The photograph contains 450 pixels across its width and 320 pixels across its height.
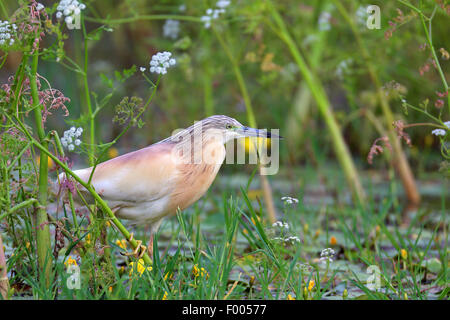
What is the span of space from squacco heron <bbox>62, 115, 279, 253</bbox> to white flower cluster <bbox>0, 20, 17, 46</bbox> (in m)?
0.61

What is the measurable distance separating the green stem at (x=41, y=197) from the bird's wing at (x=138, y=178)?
17 centimetres

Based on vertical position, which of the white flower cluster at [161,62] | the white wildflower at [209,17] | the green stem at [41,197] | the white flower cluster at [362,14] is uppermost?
the white flower cluster at [362,14]

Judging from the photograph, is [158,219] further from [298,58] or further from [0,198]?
[298,58]

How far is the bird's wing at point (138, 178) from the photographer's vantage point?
2.56 meters

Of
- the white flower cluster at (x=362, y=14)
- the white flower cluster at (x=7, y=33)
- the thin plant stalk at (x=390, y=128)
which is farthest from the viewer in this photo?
the thin plant stalk at (x=390, y=128)

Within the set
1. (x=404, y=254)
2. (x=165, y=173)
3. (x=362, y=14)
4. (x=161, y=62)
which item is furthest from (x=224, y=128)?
(x=362, y=14)

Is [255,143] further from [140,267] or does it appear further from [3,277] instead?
[3,277]

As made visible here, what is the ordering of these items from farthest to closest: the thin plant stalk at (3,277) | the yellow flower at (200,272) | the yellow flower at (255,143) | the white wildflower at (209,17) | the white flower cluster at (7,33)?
1. the white wildflower at (209,17)
2. the yellow flower at (255,143)
3. the yellow flower at (200,272)
4. the thin plant stalk at (3,277)
5. the white flower cluster at (7,33)

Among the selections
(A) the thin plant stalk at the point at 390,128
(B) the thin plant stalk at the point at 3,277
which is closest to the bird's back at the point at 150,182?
(B) the thin plant stalk at the point at 3,277

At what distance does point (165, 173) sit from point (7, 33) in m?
0.77

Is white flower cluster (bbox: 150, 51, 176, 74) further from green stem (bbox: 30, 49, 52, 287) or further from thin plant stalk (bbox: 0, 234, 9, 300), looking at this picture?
thin plant stalk (bbox: 0, 234, 9, 300)

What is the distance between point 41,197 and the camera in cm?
249

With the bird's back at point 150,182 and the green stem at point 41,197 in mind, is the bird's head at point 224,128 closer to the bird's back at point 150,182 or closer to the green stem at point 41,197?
the bird's back at point 150,182
